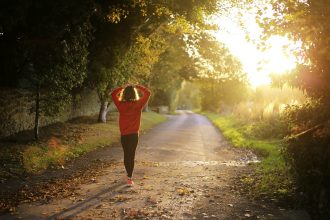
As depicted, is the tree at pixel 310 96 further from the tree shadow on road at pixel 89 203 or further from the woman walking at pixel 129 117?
the tree shadow on road at pixel 89 203

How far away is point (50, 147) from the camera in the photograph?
14766 mm

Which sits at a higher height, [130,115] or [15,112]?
[130,115]

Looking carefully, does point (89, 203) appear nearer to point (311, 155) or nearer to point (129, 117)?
point (129, 117)

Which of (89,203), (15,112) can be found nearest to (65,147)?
(15,112)

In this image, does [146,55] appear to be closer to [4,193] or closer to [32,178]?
[32,178]

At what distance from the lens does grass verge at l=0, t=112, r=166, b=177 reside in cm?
1173

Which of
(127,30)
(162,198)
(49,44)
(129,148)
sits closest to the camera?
(162,198)

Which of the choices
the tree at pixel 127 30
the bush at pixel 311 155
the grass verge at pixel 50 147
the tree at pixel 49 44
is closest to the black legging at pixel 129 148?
the grass verge at pixel 50 147

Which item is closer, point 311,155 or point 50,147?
point 311,155

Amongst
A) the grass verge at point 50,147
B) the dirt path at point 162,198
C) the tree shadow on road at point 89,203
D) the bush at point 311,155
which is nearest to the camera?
the bush at point 311,155

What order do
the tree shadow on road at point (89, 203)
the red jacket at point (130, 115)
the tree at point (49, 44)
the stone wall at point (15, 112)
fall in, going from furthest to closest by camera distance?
1. the stone wall at point (15, 112)
2. the tree at point (49, 44)
3. the red jacket at point (130, 115)
4. the tree shadow on road at point (89, 203)

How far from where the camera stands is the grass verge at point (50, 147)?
38.5 feet

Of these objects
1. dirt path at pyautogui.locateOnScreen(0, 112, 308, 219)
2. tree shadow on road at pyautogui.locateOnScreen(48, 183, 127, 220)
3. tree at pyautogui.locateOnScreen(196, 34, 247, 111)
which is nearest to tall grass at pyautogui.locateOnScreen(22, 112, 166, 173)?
dirt path at pyautogui.locateOnScreen(0, 112, 308, 219)

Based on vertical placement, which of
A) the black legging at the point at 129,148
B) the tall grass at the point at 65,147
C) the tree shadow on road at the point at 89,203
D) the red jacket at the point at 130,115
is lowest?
the tree shadow on road at the point at 89,203
